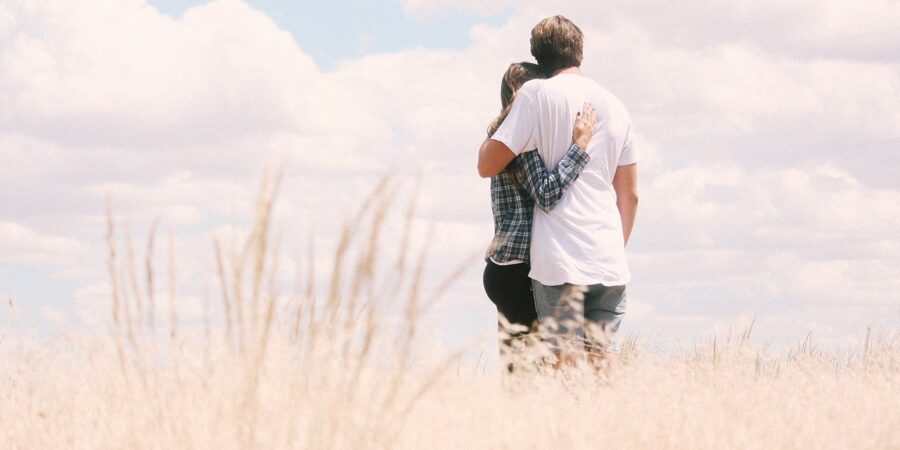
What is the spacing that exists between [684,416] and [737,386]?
102cm

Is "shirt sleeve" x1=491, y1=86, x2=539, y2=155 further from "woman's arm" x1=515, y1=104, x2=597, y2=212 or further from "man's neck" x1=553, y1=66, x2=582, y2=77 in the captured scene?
"man's neck" x1=553, y1=66, x2=582, y2=77

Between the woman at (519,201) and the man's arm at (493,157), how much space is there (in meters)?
0.09

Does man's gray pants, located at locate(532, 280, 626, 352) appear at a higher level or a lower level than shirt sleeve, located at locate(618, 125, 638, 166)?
lower

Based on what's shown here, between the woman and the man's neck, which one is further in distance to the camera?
the man's neck

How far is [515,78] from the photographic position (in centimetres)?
377

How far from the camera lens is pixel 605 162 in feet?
11.8

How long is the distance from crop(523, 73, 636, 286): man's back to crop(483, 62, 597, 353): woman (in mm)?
44

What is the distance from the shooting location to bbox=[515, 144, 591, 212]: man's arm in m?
3.48

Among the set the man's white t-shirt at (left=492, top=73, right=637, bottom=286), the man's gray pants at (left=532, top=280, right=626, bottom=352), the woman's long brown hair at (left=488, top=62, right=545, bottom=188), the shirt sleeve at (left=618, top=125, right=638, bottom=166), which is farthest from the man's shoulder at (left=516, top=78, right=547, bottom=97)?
the man's gray pants at (left=532, top=280, right=626, bottom=352)

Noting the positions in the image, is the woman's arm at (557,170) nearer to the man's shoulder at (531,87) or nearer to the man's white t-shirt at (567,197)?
the man's white t-shirt at (567,197)

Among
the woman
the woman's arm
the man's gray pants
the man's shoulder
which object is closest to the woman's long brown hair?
the woman

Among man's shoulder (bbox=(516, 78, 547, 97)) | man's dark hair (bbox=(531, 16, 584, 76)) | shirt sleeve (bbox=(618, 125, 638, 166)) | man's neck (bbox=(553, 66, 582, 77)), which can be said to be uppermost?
man's dark hair (bbox=(531, 16, 584, 76))

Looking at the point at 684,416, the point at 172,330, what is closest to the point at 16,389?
the point at 172,330

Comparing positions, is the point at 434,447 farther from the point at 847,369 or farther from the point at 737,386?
the point at 847,369
